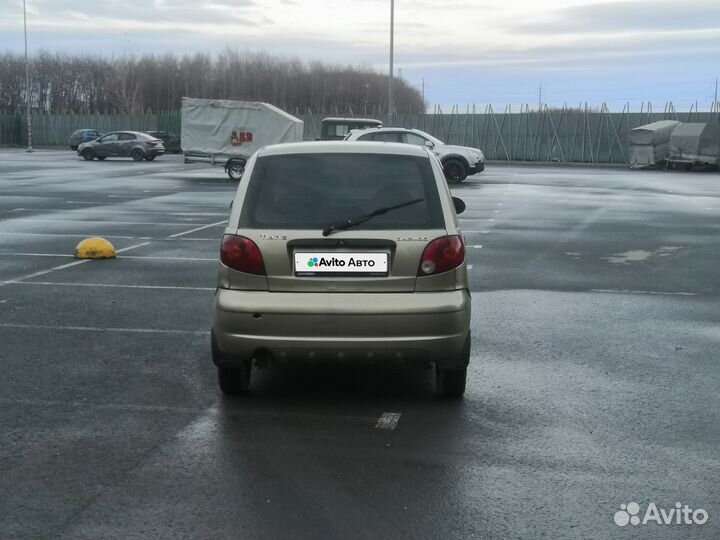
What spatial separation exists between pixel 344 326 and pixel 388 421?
614 millimetres

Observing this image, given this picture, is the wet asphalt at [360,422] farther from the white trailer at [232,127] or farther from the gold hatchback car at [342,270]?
the white trailer at [232,127]

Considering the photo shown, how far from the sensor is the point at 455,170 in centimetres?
3033

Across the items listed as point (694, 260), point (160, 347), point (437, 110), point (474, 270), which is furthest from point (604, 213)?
point (437, 110)

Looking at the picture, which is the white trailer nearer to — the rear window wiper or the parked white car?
the parked white car

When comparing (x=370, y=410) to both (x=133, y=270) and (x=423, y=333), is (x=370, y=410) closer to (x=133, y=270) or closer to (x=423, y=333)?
(x=423, y=333)

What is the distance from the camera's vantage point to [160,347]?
729cm

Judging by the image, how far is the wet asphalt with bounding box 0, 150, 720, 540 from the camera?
409 centimetres

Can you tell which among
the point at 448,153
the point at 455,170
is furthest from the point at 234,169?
the point at 455,170

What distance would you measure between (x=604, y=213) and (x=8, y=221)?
11.9m

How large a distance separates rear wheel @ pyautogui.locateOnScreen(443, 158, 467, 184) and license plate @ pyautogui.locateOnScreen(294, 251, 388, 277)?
2499cm

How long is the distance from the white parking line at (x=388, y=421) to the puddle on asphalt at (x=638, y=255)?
7751 mm

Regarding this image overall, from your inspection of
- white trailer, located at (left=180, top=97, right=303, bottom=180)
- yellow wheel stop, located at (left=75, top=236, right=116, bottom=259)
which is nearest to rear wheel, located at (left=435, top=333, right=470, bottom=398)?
yellow wheel stop, located at (left=75, top=236, right=116, bottom=259)
